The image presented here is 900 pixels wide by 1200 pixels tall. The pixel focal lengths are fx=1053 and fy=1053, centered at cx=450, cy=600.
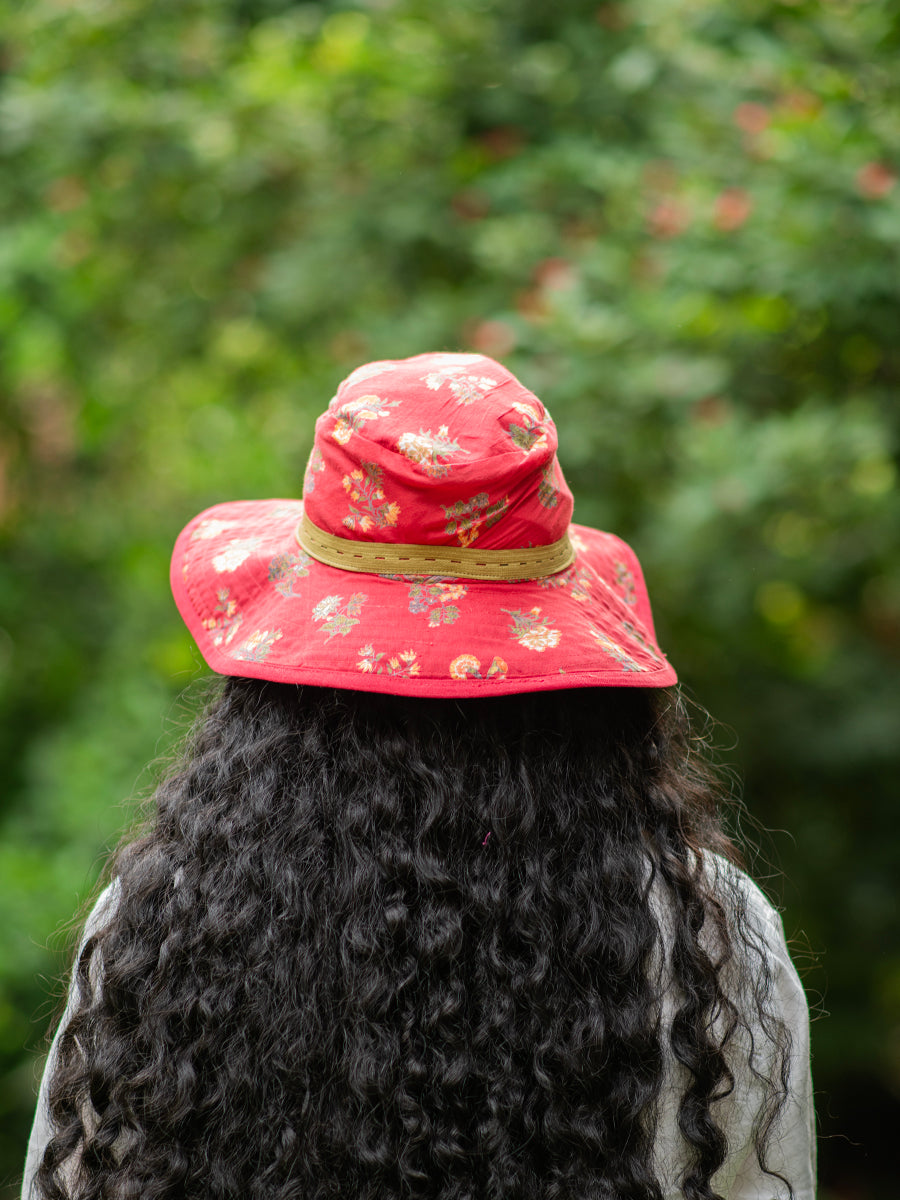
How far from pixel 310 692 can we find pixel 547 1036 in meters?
0.44

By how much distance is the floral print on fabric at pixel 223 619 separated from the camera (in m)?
1.20

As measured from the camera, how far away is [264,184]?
3482 mm

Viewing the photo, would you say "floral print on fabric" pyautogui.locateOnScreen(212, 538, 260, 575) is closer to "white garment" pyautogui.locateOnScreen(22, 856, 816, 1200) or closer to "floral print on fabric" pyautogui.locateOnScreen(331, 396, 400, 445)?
"floral print on fabric" pyautogui.locateOnScreen(331, 396, 400, 445)

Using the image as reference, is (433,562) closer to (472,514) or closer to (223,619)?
(472,514)

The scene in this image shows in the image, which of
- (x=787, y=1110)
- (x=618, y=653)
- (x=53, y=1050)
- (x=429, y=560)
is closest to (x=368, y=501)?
(x=429, y=560)

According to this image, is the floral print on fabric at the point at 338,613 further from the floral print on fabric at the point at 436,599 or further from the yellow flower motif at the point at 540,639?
the yellow flower motif at the point at 540,639

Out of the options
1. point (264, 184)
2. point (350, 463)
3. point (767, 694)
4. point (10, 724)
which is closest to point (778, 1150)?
point (350, 463)

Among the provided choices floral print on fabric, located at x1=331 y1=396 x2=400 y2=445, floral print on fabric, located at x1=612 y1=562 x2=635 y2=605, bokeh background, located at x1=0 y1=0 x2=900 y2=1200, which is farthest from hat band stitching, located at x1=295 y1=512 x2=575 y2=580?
bokeh background, located at x1=0 y1=0 x2=900 y2=1200

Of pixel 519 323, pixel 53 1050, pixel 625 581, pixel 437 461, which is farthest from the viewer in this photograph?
pixel 519 323

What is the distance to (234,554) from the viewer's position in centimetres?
127

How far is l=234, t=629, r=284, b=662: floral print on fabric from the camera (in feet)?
3.65

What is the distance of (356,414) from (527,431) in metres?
0.18

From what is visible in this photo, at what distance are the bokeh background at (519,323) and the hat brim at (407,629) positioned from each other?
979 millimetres

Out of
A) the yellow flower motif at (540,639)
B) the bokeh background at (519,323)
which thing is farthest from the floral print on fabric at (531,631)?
the bokeh background at (519,323)
